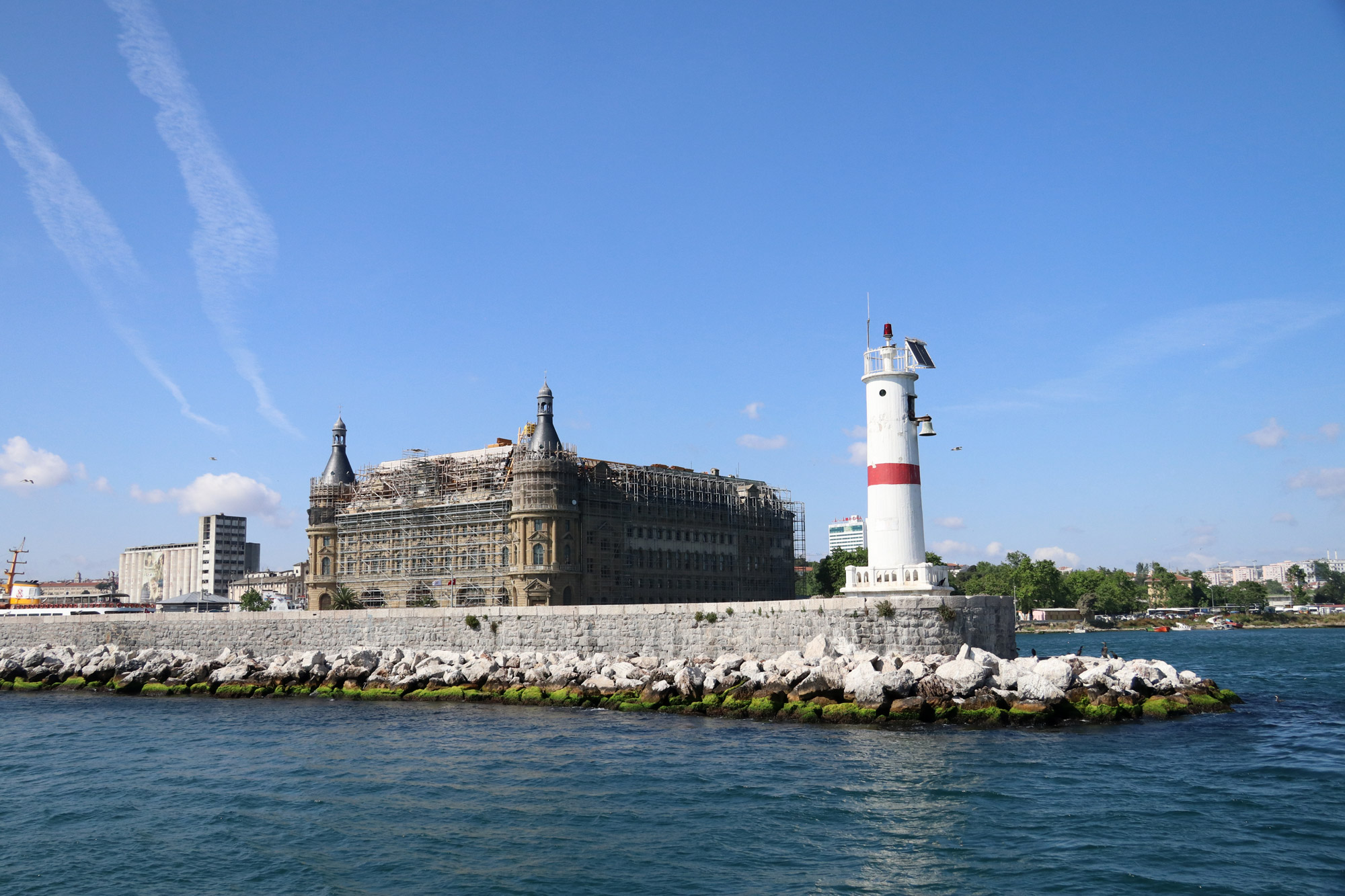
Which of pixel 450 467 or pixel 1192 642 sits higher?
pixel 450 467

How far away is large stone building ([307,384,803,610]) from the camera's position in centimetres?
6519

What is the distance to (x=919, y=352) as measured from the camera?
37.7 metres

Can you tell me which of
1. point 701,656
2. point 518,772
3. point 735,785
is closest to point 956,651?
point 701,656

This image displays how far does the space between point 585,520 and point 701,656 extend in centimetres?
3025

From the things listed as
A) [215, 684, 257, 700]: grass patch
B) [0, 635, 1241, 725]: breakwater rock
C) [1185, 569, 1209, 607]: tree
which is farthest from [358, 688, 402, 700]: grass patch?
[1185, 569, 1209, 607]: tree

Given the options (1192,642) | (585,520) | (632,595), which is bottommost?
(1192,642)

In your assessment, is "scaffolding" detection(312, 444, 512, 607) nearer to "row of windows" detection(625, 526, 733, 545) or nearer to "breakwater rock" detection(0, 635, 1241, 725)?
"row of windows" detection(625, 526, 733, 545)

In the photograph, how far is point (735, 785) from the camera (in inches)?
909

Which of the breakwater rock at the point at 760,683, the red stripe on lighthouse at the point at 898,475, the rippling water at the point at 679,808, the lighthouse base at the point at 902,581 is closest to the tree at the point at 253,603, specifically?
the breakwater rock at the point at 760,683

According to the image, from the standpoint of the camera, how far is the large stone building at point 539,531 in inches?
2566

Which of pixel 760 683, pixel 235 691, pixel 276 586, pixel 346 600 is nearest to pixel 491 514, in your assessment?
pixel 346 600

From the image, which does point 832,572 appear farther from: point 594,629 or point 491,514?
point 594,629

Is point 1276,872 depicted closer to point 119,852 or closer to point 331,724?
point 119,852

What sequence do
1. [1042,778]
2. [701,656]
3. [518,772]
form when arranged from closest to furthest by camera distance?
[1042,778], [518,772], [701,656]
